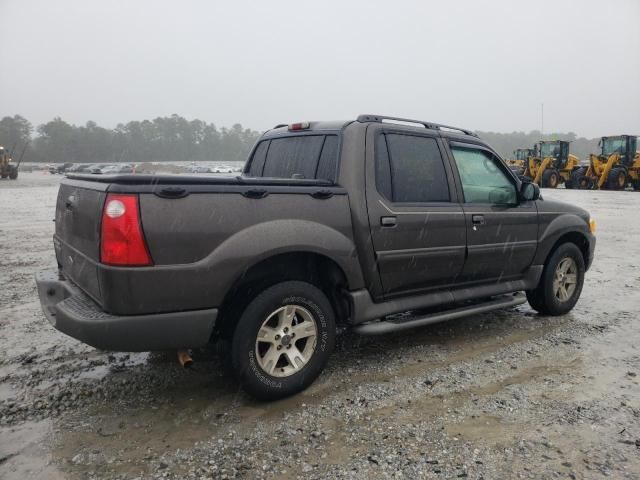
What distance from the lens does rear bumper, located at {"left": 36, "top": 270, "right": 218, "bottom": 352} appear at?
8.89ft

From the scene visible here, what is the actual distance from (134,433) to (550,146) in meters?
30.3

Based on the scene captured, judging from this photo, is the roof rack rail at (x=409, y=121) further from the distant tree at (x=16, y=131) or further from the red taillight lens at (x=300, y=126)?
the distant tree at (x=16, y=131)

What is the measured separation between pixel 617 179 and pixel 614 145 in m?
1.95

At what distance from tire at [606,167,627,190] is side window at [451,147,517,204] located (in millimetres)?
25027

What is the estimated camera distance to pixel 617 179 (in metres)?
25.7

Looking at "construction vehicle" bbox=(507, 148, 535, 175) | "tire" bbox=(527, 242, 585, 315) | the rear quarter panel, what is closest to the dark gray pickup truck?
the rear quarter panel

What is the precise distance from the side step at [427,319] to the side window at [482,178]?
35.1 inches

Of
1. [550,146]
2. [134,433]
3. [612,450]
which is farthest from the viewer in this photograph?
[550,146]

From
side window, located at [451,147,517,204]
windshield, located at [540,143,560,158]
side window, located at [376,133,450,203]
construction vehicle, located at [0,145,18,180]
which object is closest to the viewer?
side window, located at [376,133,450,203]

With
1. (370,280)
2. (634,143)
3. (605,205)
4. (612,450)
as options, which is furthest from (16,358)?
(634,143)

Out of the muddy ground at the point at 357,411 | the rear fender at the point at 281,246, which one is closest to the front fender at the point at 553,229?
the muddy ground at the point at 357,411

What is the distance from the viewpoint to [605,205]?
18.0 metres

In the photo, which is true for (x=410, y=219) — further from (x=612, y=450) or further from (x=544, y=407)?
(x=612, y=450)

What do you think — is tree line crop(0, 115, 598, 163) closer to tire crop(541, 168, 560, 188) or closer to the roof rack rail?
tire crop(541, 168, 560, 188)
